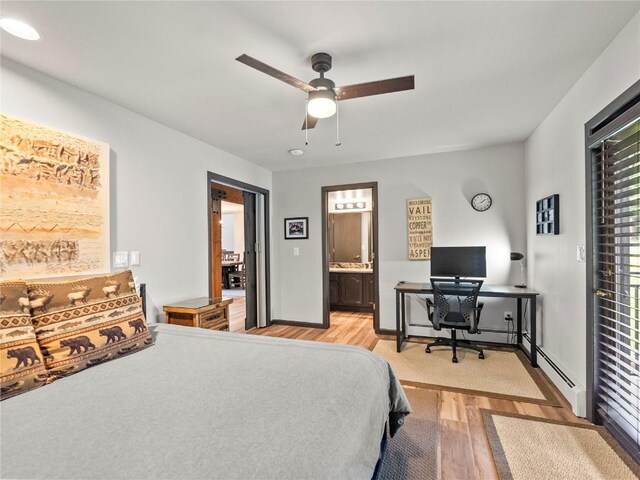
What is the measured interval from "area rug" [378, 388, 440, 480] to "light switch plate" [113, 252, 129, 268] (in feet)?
7.74

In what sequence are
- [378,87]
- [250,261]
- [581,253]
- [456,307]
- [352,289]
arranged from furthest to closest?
[352,289] → [250,261] → [456,307] → [581,253] → [378,87]

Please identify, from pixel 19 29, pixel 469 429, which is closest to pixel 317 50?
pixel 19 29

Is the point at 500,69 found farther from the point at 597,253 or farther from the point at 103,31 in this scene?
the point at 103,31

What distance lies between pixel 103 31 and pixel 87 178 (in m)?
1.07

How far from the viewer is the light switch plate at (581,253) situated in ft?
7.15

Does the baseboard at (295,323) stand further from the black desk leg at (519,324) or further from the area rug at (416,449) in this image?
the black desk leg at (519,324)

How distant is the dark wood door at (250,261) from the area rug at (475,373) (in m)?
2.00

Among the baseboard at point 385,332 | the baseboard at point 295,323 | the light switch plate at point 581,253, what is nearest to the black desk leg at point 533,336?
the light switch plate at point 581,253

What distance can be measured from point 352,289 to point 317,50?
14.9 ft

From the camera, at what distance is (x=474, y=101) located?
260 cm

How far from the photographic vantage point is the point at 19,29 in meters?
1.68

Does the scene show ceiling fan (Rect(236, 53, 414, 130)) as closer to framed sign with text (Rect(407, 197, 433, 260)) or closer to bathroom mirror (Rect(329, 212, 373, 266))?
framed sign with text (Rect(407, 197, 433, 260))

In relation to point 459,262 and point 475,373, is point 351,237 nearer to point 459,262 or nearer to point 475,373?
point 459,262

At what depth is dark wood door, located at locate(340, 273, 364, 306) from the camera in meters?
5.81
